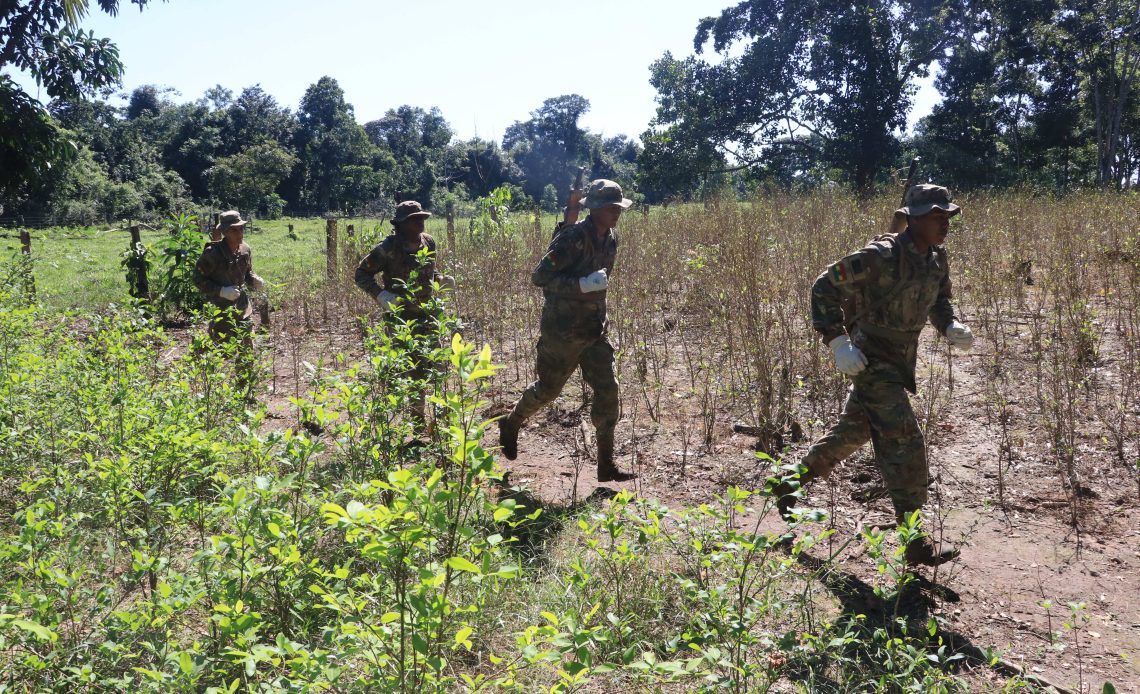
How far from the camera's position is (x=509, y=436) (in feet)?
16.0

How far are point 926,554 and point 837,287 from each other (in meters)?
1.27

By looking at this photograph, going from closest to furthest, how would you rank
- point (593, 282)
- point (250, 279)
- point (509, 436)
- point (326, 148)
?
point (593, 282)
point (509, 436)
point (250, 279)
point (326, 148)

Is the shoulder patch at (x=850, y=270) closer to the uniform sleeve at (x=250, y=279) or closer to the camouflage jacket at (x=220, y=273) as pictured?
the camouflage jacket at (x=220, y=273)

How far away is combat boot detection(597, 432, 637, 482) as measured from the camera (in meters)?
4.62

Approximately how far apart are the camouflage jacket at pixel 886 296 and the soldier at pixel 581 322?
140 cm

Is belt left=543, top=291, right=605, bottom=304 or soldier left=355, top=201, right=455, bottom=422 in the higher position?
soldier left=355, top=201, right=455, bottom=422

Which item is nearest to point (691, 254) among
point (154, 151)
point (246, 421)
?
point (246, 421)

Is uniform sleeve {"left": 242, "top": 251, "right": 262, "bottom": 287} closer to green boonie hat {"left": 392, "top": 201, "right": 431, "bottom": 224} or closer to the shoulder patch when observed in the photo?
green boonie hat {"left": 392, "top": 201, "right": 431, "bottom": 224}

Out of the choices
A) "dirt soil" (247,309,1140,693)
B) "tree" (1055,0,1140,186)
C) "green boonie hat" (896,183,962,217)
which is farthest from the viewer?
"tree" (1055,0,1140,186)

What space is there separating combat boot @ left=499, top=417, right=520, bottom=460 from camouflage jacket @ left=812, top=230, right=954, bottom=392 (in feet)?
6.80

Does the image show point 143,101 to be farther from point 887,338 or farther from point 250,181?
point 887,338

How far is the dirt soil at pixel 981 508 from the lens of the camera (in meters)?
3.00

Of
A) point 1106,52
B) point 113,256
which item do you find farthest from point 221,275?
point 1106,52

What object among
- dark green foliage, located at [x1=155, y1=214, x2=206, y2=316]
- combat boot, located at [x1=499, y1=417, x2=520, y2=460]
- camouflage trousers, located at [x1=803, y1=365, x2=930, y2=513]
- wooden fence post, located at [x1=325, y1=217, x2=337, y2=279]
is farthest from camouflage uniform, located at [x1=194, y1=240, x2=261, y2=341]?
wooden fence post, located at [x1=325, y1=217, x2=337, y2=279]
